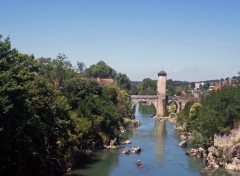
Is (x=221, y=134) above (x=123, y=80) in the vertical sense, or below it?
below

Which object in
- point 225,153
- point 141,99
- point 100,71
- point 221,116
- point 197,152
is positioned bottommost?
point 197,152

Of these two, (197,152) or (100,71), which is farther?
(100,71)

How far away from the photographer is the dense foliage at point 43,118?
29.2 m

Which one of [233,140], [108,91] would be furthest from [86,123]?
[108,91]

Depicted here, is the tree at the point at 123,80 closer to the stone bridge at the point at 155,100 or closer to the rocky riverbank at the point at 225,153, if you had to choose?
the stone bridge at the point at 155,100

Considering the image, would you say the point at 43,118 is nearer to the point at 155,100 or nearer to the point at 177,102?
the point at 155,100

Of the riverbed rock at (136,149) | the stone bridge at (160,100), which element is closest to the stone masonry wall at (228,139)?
the riverbed rock at (136,149)

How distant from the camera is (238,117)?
160 feet

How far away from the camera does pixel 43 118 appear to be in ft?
117

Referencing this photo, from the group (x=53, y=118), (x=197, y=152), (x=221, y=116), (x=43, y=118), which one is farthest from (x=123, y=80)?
(x=43, y=118)

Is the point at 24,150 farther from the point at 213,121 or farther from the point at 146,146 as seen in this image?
the point at 146,146

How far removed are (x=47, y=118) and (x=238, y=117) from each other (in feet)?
77.5

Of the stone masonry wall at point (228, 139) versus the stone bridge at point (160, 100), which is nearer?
the stone masonry wall at point (228, 139)

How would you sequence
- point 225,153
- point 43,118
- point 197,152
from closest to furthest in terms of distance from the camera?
point 43,118
point 225,153
point 197,152
